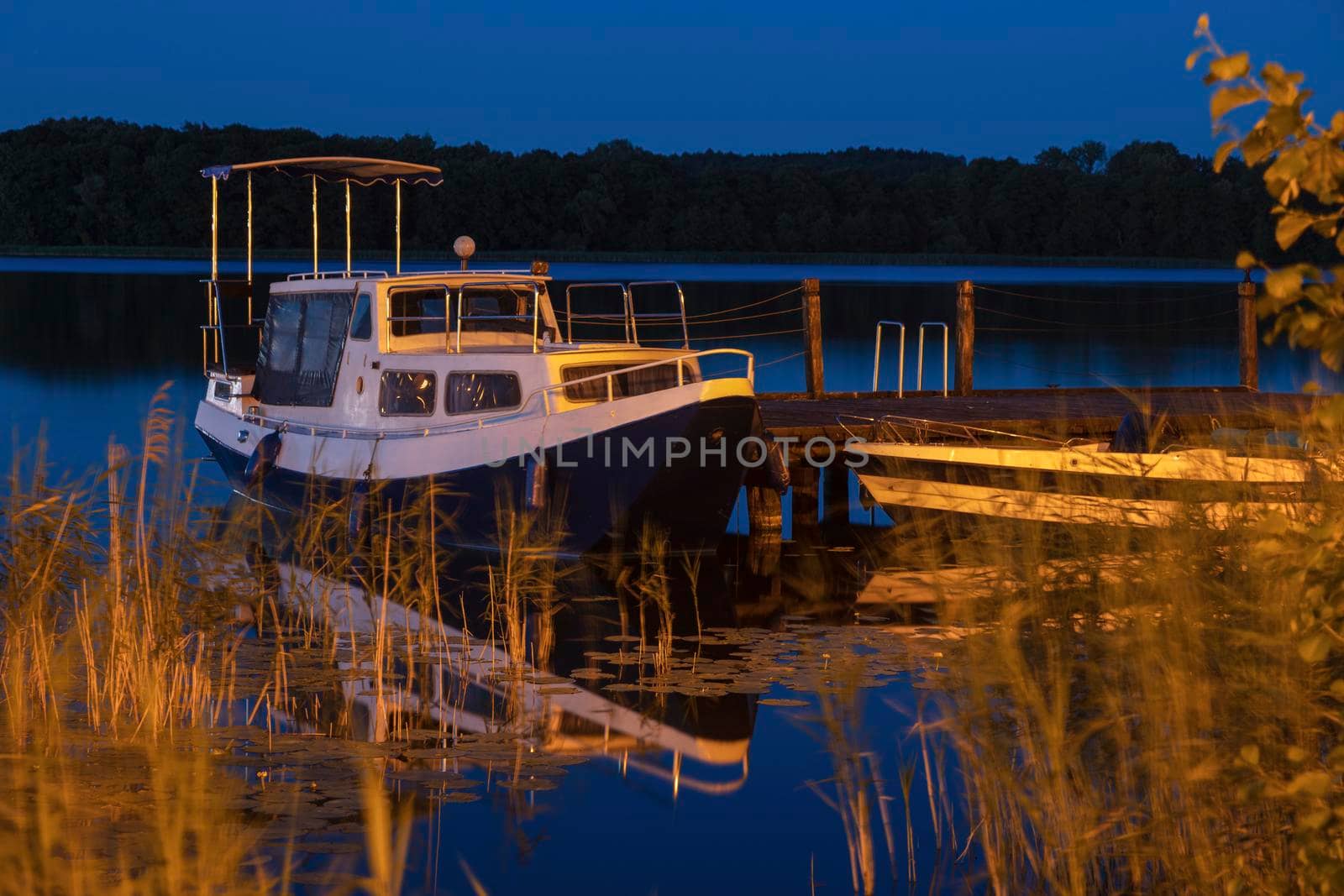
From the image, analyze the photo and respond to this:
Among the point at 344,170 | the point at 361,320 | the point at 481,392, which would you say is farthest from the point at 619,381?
the point at 344,170

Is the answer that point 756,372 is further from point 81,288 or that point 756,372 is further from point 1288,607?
point 81,288

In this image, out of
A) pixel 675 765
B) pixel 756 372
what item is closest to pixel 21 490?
pixel 675 765

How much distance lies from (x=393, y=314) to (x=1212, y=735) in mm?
11087

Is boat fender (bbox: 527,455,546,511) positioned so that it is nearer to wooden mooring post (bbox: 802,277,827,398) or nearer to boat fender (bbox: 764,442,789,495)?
boat fender (bbox: 764,442,789,495)

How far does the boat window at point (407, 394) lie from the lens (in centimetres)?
1500

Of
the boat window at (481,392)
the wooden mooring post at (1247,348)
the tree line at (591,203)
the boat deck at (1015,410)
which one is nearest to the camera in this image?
the boat window at (481,392)

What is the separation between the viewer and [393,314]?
15711mm

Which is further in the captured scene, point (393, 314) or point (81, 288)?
point (81, 288)

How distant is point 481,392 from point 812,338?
7511mm

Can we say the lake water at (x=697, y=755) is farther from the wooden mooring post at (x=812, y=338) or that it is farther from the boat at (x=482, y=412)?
the wooden mooring post at (x=812, y=338)

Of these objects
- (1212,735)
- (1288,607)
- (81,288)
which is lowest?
(1212,735)

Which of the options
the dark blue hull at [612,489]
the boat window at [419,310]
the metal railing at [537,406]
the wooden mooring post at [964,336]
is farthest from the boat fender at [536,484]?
the wooden mooring post at [964,336]

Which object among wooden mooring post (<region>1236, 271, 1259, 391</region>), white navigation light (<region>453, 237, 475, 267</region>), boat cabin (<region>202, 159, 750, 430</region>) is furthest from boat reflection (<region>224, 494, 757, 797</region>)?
wooden mooring post (<region>1236, 271, 1259, 391</region>)

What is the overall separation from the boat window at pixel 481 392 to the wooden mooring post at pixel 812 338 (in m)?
6.83
